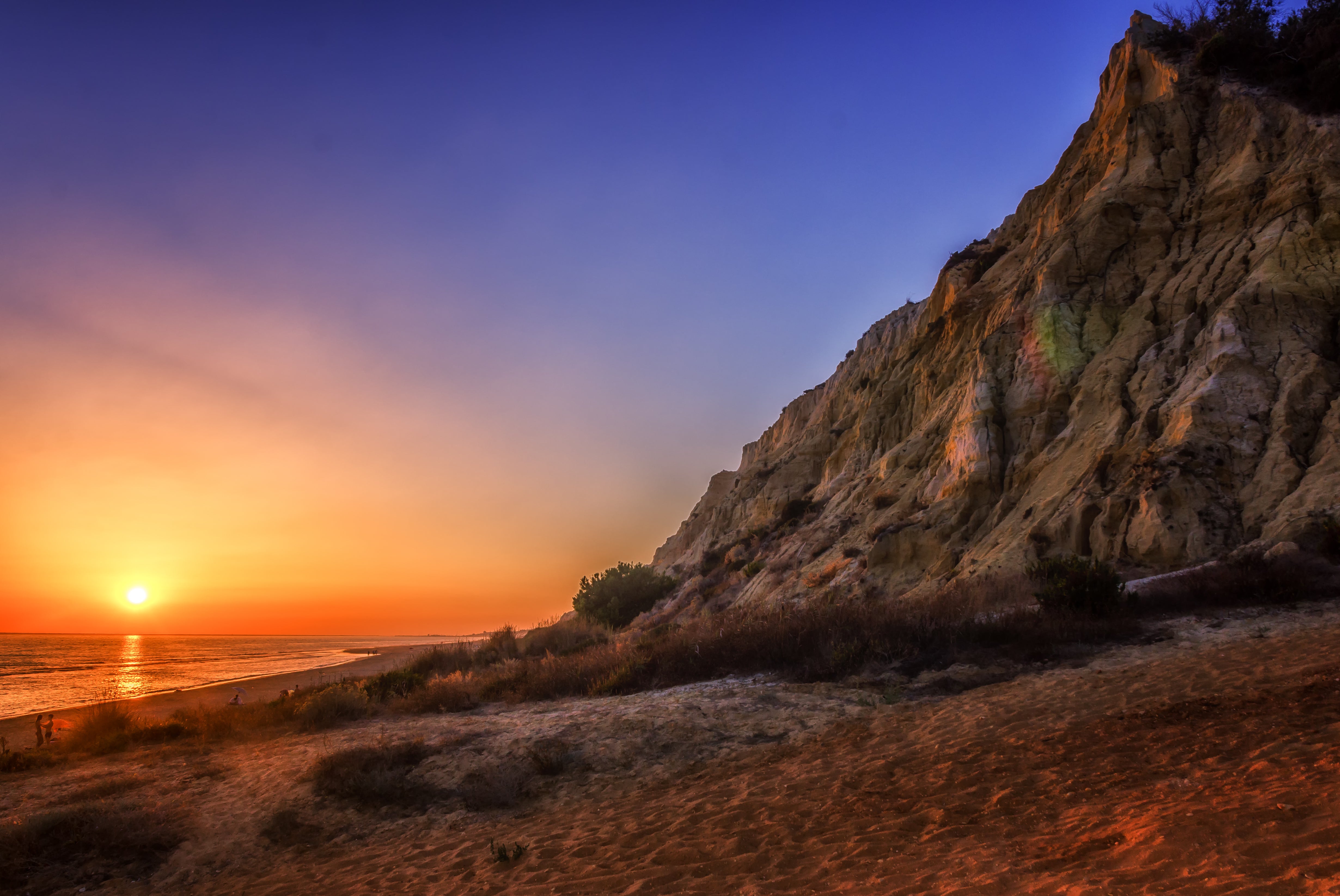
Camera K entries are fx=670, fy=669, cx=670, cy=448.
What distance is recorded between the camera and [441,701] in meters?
11.9

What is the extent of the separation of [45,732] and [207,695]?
900 centimetres

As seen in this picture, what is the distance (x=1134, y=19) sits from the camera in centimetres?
2467

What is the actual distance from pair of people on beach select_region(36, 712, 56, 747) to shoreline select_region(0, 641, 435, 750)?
0.27 m

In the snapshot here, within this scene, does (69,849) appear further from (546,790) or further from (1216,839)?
(1216,839)

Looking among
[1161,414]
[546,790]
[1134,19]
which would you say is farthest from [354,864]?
[1134,19]

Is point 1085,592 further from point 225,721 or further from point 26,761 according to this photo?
point 26,761

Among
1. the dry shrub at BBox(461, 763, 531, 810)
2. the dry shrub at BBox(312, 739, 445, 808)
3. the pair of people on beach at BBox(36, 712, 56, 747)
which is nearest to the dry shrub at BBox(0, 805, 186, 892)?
the dry shrub at BBox(312, 739, 445, 808)

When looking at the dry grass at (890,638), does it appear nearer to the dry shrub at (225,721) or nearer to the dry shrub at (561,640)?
the dry shrub at (225,721)

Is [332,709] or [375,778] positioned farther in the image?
[332,709]

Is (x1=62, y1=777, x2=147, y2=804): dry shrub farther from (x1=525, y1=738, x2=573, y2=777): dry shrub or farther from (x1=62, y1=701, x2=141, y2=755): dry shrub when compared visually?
(x1=525, y1=738, x2=573, y2=777): dry shrub

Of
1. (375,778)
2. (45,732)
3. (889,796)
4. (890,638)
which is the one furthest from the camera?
(890,638)

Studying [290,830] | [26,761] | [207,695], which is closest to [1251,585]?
[290,830]

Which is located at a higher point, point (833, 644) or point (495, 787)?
point (833, 644)

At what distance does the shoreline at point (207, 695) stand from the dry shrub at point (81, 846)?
516cm
